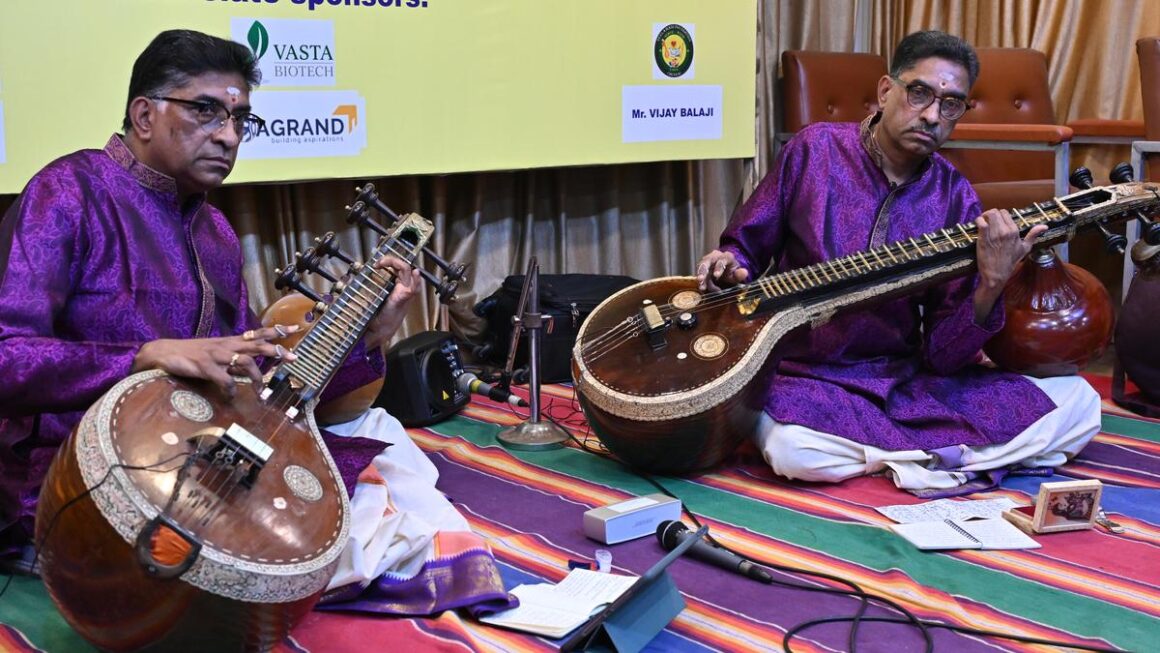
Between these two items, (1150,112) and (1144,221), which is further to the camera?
(1150,112)

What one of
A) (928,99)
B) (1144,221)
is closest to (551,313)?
(928,99)

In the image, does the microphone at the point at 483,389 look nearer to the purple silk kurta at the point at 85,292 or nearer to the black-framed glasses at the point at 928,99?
the purple silk kurta at the point at 85,292

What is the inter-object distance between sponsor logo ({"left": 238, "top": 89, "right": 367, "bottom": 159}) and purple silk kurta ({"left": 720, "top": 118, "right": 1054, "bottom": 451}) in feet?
4.28

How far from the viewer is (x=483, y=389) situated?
3391 millimetres

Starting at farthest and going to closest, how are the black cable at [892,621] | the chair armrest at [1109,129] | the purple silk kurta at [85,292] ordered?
the chair armrest at [1109,129] < the black cable at [892,621] < the purple silk kurta at [85,292]

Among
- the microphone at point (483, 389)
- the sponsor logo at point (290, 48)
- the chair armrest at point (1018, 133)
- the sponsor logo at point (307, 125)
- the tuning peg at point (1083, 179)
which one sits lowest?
the microphone at point (483, 389)

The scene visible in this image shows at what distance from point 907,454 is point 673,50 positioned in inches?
84.2

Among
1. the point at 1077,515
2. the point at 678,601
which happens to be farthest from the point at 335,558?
the point at 1077,515

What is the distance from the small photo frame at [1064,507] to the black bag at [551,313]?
178cm

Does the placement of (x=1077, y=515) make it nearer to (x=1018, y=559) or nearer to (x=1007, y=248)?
(x=1018, y=559)

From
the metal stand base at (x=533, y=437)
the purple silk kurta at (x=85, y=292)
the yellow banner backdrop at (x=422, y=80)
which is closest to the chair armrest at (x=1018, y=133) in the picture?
the yellow banner backdrop at (x=422, y=80)

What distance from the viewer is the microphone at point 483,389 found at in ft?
11.1

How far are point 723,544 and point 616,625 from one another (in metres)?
0.64

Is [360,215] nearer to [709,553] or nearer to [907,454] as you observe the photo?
[709,553]
